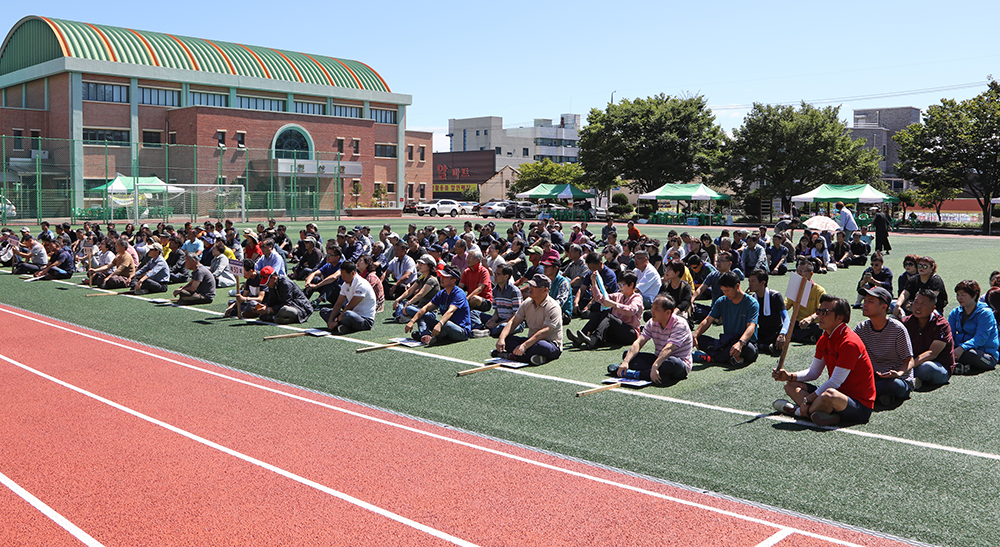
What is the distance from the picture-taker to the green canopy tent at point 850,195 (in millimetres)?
49906

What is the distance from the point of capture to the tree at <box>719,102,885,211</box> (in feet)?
207

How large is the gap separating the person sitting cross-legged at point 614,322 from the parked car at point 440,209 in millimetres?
66817

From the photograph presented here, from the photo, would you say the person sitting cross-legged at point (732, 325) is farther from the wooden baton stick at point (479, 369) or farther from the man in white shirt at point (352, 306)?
the man in white shirt at point (352, 306)

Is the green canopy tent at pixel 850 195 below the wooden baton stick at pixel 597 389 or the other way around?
the other way around

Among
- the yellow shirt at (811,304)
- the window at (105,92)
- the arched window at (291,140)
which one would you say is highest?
the window at (105,92)

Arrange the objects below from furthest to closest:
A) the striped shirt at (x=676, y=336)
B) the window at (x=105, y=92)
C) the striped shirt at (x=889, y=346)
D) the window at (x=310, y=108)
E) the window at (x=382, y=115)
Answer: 1. the window at (x=382, y=115)
2. the window at (x=310, y=108)
3. the window at (x=105, y=92)
4. the striped shirt at (x=676, y=336)
5. the striped shirt at (x=889, y=346)

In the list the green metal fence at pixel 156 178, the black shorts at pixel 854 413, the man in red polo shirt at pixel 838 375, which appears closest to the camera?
the man in red polo shirt at pixel 838 375

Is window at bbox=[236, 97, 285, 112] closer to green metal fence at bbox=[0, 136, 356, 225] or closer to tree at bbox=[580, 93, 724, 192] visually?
green metal fence at bbox=[0, 136, 356, 225]

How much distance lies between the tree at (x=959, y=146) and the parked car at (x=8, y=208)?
56701 millimetres

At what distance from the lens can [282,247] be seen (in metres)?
27.4

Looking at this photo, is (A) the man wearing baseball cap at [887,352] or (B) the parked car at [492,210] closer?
(A) the man wearing baseball cap at [887,352]

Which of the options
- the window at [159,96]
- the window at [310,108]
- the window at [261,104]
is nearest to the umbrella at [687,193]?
the window at [310,108]

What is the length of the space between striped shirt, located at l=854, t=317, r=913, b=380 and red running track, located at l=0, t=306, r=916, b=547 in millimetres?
3985

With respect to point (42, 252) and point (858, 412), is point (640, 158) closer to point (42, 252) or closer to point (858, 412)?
point (42, 252)
